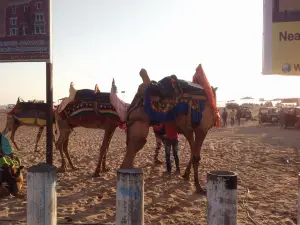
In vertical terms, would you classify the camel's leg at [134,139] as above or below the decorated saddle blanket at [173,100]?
below

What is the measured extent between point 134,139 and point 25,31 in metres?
2.68

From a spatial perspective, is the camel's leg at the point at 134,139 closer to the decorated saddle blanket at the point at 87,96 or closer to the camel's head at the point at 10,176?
the camel's head at the point at 10,176

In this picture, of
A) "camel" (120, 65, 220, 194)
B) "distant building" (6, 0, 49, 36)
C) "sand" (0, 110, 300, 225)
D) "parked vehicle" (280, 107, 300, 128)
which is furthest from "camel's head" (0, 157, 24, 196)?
"parked vehicle" (280, 107, 300, 128)

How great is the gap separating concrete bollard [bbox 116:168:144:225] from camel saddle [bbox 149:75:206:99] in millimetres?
2995

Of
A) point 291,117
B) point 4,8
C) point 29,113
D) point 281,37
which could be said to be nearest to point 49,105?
point 4,8

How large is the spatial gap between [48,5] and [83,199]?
3468 millimetres

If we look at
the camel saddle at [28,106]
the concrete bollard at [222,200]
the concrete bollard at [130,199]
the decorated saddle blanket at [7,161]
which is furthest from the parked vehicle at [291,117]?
the concrete bollard at [130,199]

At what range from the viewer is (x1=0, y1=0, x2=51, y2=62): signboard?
17.3 feet

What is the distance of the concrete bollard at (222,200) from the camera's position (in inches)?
95.2

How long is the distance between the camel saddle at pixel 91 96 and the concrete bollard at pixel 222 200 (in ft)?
17.4

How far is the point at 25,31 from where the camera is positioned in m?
5.37

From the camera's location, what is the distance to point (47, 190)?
110 inches

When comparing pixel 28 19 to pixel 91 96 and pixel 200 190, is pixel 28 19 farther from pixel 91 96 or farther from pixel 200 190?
pixel 200 190

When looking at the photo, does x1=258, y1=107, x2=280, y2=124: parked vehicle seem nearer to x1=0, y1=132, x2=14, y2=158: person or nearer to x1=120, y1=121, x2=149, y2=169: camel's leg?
x1=120, y1=121, x2=149, y2=169: camel's leg
